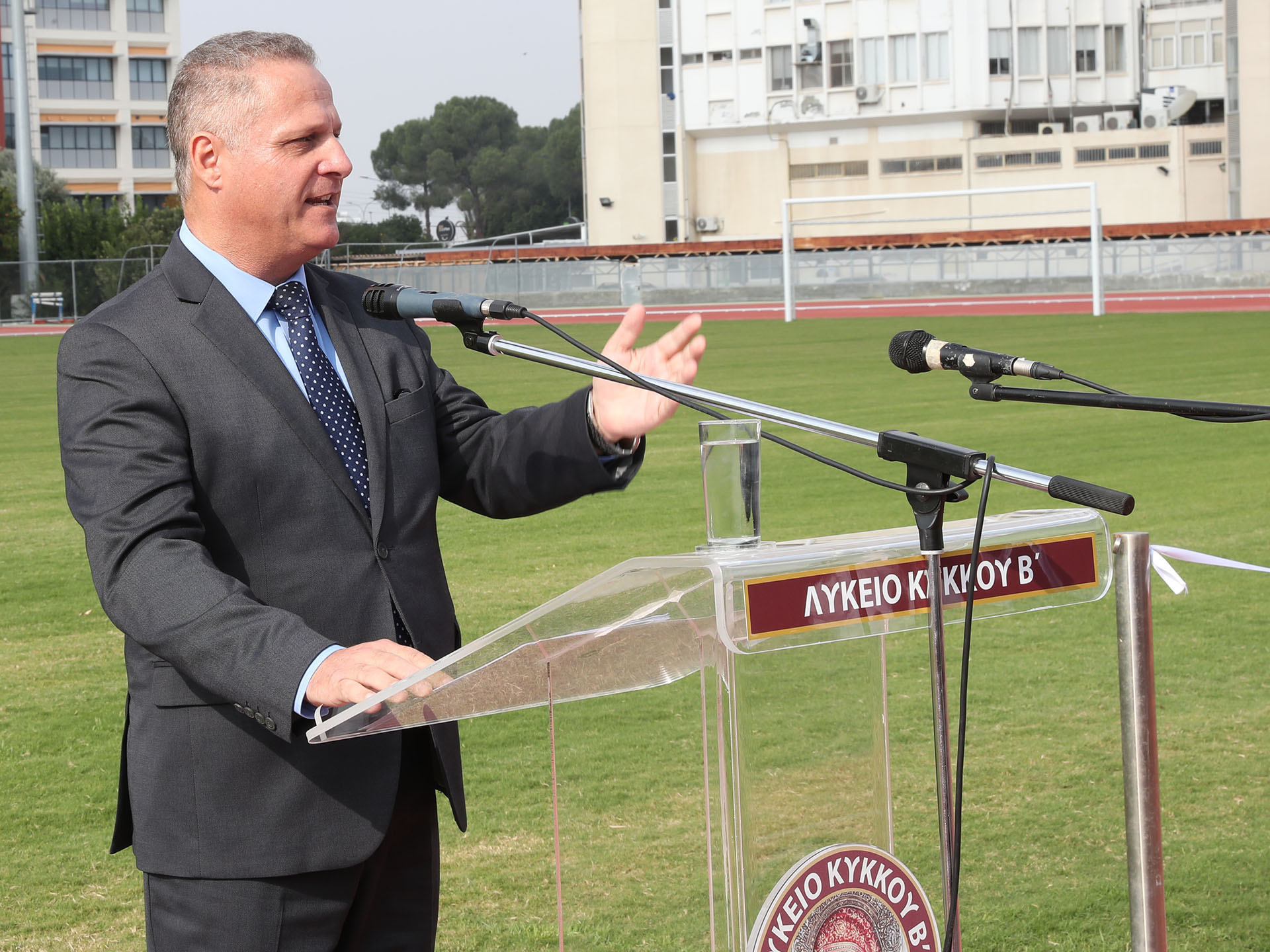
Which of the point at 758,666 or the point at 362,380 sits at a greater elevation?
the point at 362,380

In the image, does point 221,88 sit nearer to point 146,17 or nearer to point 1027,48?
point 1027,48

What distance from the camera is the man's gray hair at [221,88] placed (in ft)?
7.73

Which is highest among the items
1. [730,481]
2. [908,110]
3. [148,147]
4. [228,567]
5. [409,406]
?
[148,147]

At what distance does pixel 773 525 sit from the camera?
909cm

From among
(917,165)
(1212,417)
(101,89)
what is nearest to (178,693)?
(1212,417)

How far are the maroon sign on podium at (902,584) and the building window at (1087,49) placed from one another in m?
→ 63.3

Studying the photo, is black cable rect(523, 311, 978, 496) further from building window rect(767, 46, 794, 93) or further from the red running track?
building window rect(767, 46, 794, 93)

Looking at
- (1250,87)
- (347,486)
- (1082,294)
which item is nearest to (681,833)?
(347,486)

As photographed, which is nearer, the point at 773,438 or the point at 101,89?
the point at 773,438

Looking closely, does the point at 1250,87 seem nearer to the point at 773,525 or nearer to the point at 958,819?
the point at 773,525

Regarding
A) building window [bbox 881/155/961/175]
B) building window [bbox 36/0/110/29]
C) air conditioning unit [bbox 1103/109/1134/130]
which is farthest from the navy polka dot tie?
building window [bbox 36/0/110/29]

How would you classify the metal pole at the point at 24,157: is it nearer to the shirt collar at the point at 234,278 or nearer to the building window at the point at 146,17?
the shirt collar at the point at 234,278

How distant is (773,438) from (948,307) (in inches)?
1355

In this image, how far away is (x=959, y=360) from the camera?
2.15 metres
